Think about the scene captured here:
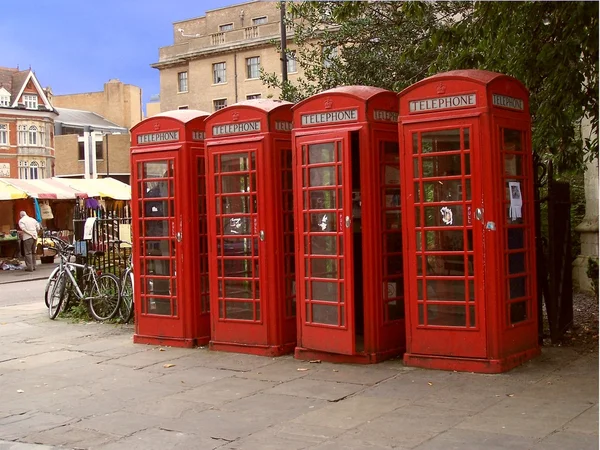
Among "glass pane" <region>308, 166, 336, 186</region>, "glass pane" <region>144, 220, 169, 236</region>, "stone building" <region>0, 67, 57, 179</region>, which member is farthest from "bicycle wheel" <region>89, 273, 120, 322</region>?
"stone building" <region>0, 67, 57, 179</region>

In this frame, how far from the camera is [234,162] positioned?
8211mm

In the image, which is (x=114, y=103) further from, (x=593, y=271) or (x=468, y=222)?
(x=468, y=222)

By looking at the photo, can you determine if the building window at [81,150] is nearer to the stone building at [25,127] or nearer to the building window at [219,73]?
the stone building at [25,127]

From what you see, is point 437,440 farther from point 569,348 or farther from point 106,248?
point 106,248

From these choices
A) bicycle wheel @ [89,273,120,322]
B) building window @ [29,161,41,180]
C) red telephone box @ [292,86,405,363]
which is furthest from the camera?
building window @ [29,161,41,180]

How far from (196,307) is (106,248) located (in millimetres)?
3694

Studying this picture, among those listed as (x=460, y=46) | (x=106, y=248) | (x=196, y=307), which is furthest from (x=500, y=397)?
(x=106, y=248)

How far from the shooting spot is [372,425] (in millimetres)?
5473

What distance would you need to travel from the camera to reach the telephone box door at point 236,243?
8117mm

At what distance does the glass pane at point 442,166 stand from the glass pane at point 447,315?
124cm

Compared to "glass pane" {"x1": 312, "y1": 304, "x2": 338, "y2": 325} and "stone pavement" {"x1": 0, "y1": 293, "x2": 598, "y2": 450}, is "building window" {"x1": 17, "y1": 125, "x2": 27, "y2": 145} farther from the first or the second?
"glass pane" {"x1": 312, "y1": 304, "x2": 338, "y2": 325}

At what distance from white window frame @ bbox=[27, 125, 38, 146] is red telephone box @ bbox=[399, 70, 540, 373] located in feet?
199

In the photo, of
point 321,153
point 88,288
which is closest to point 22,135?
point 88,288

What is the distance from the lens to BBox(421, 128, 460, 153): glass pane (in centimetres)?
685
